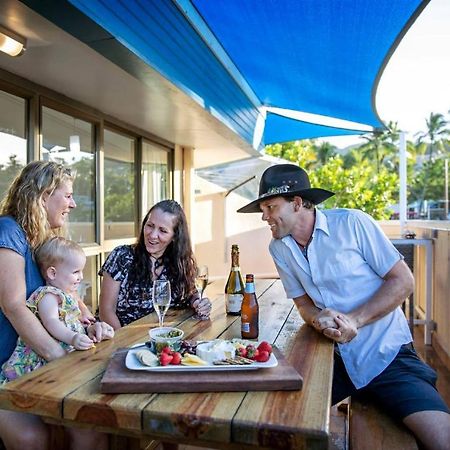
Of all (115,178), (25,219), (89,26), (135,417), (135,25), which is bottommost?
(135,417)

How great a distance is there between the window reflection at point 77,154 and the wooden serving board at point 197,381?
2.81 meters

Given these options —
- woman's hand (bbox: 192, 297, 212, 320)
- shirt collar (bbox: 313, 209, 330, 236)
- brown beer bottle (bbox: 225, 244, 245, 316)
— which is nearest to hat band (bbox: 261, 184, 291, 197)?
shirt collar (bbox: 313, 209, 330, 236)

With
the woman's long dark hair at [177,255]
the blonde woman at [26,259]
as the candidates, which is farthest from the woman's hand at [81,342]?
the woman's long dark hair at [177,255]

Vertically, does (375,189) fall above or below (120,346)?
above

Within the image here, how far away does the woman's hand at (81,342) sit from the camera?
1.60 meters

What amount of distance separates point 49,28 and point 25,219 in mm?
1041

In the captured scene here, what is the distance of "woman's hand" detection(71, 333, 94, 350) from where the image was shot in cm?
160

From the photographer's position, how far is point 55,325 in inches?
66.9

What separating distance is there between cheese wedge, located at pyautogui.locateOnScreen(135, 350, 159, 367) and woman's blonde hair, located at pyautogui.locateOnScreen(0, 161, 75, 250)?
79cm

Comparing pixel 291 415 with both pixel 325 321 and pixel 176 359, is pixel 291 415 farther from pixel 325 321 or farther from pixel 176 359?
pixel 325 321

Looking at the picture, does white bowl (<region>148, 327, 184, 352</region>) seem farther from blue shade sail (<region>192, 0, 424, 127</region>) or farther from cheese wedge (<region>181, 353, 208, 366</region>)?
blue shade sail (<region>192, 0, 424, 127</region>)

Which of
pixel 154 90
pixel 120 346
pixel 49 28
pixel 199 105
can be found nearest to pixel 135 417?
pixel 120 346

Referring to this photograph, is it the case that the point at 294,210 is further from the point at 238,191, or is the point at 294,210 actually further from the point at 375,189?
the point at 375,189

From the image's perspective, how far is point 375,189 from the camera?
40.9ft
